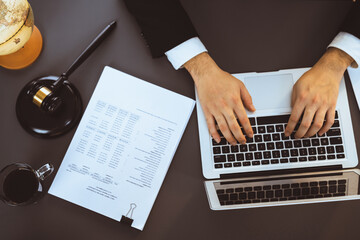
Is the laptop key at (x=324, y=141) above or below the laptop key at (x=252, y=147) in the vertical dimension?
above

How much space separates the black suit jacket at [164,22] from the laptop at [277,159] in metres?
0.27

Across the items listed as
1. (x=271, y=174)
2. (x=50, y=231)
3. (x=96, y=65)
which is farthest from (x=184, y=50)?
(x=50, y=231)

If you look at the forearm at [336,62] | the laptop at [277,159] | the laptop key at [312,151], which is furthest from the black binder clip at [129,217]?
the forearm at [336,62]

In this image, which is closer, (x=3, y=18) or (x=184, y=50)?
(x=3, y=18)

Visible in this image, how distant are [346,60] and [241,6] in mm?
356

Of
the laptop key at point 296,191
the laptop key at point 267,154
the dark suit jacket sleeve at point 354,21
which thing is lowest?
the laptop key at point 296,191

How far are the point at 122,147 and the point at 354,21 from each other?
0.77m

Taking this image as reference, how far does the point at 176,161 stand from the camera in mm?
862

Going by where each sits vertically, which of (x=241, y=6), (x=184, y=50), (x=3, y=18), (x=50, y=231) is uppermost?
(x=241, y=6)

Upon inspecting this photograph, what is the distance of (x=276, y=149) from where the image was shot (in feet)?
2.71

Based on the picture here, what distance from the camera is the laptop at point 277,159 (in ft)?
2.63

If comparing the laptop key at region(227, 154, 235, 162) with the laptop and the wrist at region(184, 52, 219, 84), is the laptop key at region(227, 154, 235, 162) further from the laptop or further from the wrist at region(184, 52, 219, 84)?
the wrist at region(184, 52, 219, 84)

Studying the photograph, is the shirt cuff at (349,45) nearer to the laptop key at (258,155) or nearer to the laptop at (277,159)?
the laptop at (277,159)

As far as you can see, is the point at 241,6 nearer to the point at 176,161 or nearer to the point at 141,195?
the point at 176,161
